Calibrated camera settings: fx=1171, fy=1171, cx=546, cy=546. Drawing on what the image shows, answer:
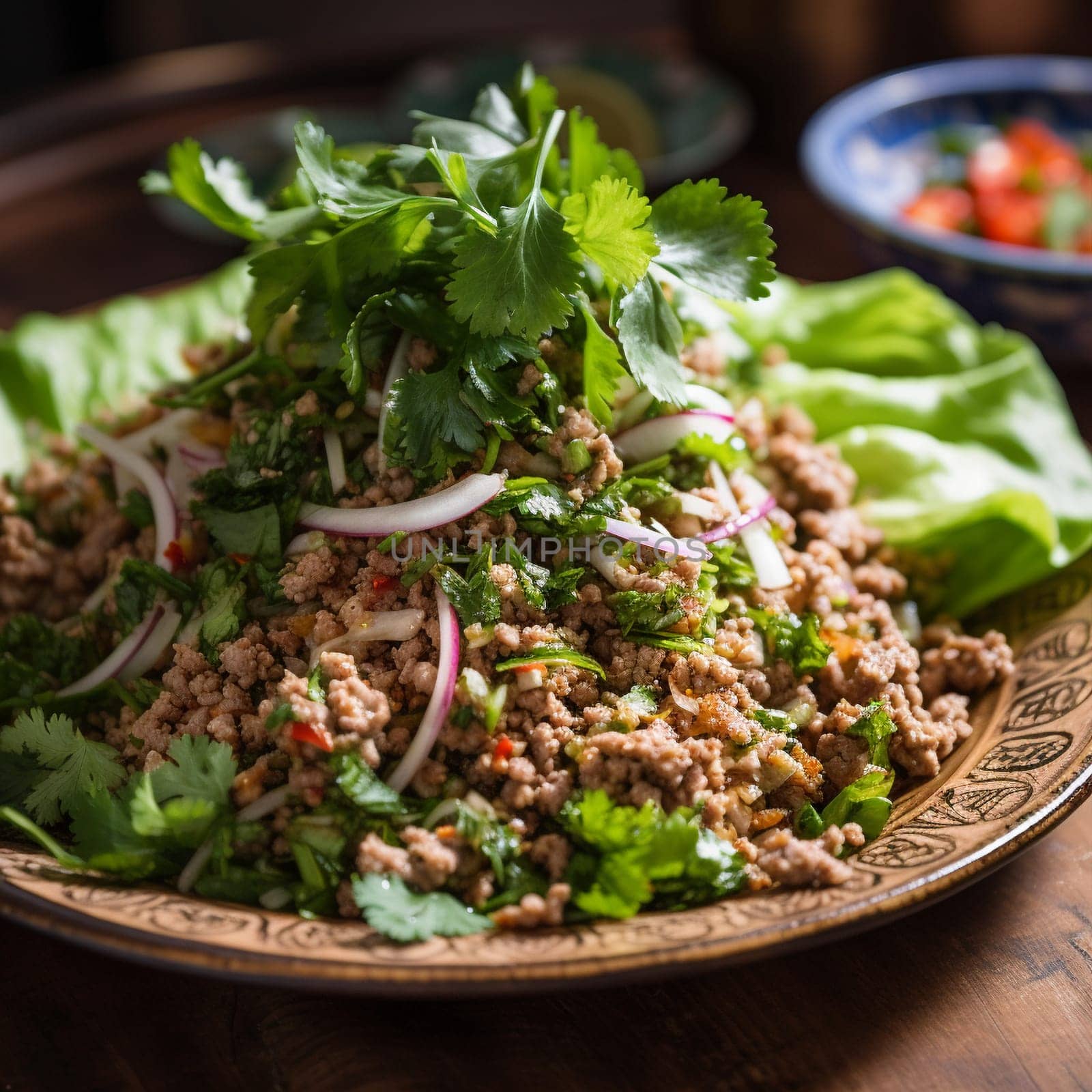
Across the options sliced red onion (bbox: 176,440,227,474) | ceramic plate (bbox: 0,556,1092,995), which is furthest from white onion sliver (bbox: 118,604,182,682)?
ceramic plate (bbox: 0,556,1092,995)

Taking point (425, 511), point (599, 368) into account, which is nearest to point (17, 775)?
point (425, 511)

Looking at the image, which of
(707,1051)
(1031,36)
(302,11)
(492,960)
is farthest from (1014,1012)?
(302,11)

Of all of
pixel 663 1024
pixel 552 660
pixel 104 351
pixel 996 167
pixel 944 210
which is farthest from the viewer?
pixel 996 167

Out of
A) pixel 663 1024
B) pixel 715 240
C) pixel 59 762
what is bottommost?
pixel 663 1024

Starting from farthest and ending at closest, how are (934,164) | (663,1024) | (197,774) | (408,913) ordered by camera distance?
(934,164) → (197,774) → (663,1024) → (408,913)

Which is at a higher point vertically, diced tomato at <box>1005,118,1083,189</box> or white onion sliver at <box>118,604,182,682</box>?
diced tomato at <box>1005,118,1083,189</box>

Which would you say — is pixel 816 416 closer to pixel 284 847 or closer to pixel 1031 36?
pixel 284 847

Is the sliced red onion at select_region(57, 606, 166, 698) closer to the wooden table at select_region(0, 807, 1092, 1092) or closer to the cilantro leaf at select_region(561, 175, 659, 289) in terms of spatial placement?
the wooden table at select_region(0, 807, 1092, 1092)

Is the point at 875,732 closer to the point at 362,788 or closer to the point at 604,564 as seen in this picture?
the point at 604,564
